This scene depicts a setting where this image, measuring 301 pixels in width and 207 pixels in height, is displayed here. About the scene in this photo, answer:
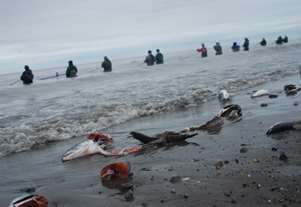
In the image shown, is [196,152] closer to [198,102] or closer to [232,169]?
[232,169]

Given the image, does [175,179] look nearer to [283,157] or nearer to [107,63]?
[283,157]

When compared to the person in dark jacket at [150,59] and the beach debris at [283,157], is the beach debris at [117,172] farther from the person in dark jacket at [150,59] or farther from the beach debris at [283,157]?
the person in dark jacket at [150,59]

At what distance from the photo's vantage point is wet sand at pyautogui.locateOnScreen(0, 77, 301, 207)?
4.79 m

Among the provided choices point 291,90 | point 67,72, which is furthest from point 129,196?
point 67,72

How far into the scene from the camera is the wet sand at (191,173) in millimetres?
4793

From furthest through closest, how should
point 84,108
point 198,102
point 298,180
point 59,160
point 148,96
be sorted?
1. point 148,96
2. point 84,108
3. point 198,102
4. point 59,160
5. point 298,180

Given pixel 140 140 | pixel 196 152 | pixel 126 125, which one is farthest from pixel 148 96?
pixel 196 152

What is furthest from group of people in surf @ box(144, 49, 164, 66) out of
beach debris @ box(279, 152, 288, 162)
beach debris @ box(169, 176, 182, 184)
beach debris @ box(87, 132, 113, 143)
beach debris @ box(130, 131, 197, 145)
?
beach debris @ box(169, 176, 182, 184)

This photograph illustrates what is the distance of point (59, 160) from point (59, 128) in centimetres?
322

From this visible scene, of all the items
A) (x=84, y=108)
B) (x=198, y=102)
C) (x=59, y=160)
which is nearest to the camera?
(x=59, y=160)

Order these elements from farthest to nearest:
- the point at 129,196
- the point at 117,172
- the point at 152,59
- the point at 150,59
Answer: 1. the point at 152,59
2. the point at 150,59
3. the point at 117,172
4. the point at 129,196

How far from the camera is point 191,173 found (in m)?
5.82

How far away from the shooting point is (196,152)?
700 cm

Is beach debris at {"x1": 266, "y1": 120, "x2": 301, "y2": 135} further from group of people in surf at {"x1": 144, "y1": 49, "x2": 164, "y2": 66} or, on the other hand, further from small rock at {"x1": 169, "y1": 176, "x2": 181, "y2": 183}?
group of people in surf at {"x1": 144, "y1": 49, "x2": 164, "y2": 66}
